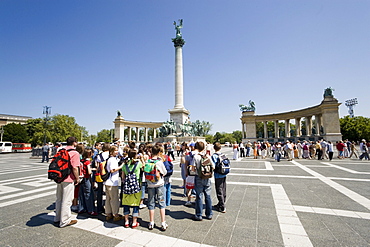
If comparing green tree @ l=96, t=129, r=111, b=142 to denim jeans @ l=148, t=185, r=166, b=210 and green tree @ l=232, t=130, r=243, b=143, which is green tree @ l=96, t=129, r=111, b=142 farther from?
denim jeans @ l=148, t=185, r=166, b=210

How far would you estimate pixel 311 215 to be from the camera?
15.0 ft

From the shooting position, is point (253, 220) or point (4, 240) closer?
point (4, 240)

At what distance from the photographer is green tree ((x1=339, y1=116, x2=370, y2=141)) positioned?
4838 cm

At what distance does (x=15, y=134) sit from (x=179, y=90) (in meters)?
51.5

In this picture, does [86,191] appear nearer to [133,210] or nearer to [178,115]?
[133,210]

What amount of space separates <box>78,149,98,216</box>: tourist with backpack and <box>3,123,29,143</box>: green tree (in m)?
65.7

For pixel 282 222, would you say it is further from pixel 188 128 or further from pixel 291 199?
pixel 188 128

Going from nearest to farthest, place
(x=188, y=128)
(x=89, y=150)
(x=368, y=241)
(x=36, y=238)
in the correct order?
(x=368, y=241) → (x=36, y=238) → (x=89, y=150) → (x=188, y=128)

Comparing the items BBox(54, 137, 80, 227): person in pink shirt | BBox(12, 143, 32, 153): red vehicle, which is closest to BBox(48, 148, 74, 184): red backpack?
BBox(54, 137, 80, 227): person in pink shirt

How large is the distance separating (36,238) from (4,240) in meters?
0.56

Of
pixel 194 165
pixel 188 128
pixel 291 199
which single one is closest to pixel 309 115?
pixel 188 128

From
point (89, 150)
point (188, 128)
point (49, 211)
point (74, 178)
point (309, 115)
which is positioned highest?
point (309, 115)

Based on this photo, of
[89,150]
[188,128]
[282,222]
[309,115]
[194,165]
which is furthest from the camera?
[309,115]

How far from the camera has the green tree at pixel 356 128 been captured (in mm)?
48381
